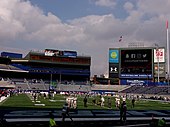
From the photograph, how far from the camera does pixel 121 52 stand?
89250 mm

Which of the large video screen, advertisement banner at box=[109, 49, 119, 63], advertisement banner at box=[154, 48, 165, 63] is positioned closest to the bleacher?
the large video screen

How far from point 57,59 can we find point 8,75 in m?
20.6

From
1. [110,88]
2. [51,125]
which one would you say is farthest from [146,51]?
[51,125]

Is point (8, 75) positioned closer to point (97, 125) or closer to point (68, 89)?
point (68, 89)

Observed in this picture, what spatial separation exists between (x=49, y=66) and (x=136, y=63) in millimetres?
42377

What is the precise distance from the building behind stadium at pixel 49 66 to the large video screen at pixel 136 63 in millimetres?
33934

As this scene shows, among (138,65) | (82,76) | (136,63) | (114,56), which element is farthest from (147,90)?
(82,76)

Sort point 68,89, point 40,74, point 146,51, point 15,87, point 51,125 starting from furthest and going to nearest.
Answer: point 40,74 → point 68,89 → point 15,87 → point 146,51 → point 51,125

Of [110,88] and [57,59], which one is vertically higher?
[57,59]

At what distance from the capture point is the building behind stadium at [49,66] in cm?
10994

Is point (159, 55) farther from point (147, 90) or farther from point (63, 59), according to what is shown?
point (63, 59)

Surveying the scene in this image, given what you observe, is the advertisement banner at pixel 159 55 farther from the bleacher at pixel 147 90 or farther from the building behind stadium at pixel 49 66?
the building behind stadium at pixel 49 66

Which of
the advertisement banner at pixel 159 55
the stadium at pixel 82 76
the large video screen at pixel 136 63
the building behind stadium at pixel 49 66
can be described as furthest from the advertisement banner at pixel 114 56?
the building behind stadium at pixel 49 66

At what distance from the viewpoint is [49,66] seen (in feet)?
386
